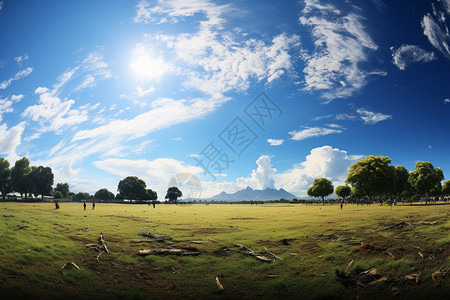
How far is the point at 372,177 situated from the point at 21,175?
133 m

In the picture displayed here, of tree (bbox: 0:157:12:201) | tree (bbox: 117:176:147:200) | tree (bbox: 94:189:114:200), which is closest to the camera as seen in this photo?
tree (bbox: 0:157:12:201)

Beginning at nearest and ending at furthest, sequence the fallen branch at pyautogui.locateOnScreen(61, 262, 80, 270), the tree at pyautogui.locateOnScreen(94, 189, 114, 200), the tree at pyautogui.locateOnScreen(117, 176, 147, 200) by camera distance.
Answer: the fallen branch at pyautogui.locateOnScreen(61, 262, 80, 270)
the tree at pyautogui.locateOnScreen(117, 176, 147, 200)
the tree at pyautogui.locateOnScreen(94, 189, 114, 200)

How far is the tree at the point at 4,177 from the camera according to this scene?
106062mm

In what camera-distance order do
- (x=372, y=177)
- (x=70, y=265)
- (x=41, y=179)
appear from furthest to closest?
1. (x=41, y=179)
2. (x=372, y=177)
3. (x=70, y=265)

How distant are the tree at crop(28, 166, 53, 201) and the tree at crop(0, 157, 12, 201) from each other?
24.5 ft

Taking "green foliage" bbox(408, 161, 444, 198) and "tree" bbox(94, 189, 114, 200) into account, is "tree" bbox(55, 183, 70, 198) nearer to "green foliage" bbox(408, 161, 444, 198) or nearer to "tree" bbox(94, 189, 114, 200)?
"tree" bbox(94, 189, 114, 200)

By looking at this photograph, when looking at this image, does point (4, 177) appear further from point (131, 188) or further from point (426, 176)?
point (426, 176)

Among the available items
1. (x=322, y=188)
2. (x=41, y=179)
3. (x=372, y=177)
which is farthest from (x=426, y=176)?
(x=41, y=179)

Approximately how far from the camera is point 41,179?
11544 centimetres

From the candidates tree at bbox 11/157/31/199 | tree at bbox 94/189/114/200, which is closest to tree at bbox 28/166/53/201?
tree at bbox 11/157/31/199

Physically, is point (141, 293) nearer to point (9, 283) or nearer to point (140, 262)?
point (140, 262)

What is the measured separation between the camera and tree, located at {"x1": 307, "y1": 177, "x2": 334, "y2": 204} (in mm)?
126375

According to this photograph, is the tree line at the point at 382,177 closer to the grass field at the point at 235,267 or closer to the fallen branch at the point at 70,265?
the grass field at the point at 235,267

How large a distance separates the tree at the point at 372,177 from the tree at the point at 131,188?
416 ft
